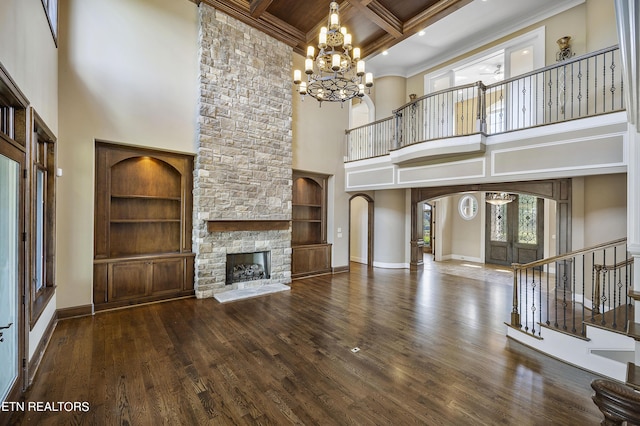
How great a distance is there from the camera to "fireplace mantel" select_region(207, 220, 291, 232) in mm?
5586

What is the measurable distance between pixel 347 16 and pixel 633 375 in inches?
282

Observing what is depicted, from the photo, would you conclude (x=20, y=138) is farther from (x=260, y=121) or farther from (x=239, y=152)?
(x=260, y=121)

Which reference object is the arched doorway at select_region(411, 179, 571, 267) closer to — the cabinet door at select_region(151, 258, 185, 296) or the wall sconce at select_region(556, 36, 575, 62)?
the wall sconce at select_region(556, 36, 575, 62)

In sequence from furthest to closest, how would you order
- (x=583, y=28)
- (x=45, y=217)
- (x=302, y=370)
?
(x=583, y=28), (x=45, y=217), (x=302, y=370)

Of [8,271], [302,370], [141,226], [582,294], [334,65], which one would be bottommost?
[302,370]

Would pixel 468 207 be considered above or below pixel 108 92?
below

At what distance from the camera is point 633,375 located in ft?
8.77

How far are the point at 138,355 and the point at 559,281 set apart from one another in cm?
798

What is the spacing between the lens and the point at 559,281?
20.3ft

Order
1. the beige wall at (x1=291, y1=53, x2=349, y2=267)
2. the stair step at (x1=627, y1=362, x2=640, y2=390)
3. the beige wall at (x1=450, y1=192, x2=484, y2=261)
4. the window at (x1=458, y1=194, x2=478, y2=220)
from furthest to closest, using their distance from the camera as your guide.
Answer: the window at (x1=458, y1=194, x2=478, y2=220), the beige wall at (x1=450, y1=192, x2=484, y2=261), the beige wall at (x1=291, y1=53, x2=349, y2=267), the stair step at (x1=627, y1=362, x2=640, y2=390)

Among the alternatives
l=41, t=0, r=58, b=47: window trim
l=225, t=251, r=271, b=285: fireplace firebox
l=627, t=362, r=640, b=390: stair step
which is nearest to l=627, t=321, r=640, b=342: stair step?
l=627, t=362, r=640, b=390: stair step

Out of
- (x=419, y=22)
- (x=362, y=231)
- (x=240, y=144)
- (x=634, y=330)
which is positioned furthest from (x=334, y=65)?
(x=362, y=231)

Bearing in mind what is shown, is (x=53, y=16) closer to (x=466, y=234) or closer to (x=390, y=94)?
(x=390, y=94)

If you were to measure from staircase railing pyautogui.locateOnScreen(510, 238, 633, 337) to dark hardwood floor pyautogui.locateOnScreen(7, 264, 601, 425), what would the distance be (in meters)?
0.47
